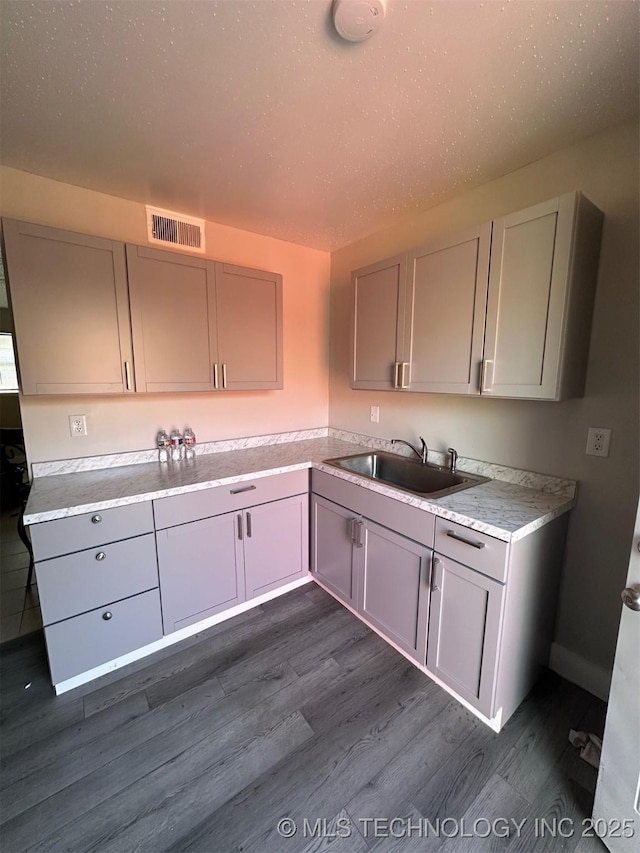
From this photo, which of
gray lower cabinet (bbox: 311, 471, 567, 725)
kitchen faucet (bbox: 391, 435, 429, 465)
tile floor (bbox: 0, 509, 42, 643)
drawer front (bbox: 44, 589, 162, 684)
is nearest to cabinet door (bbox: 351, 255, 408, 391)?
kitchen faucet (bbox: 391, 435, 429, 465)

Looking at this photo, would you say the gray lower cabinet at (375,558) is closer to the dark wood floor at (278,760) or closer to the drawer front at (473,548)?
the drawer front at (473,548)

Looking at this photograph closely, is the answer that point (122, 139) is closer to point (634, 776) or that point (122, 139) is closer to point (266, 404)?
point (266, 404)

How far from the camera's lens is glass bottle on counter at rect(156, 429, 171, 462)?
2217mm

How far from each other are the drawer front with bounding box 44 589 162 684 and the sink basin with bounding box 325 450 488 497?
128cm

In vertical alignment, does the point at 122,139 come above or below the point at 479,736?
above

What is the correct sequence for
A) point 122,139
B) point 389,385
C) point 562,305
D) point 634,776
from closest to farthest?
point 634,776, point 562,305, point 122,139, point 389,385

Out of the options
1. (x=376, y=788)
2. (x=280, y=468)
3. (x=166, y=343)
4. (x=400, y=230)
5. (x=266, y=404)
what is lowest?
(x=376, y=788)

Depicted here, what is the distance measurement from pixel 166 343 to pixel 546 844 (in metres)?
2.59

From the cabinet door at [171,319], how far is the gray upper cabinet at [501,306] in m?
1.09

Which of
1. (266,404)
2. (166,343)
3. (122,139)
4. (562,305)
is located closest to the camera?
(562,305)

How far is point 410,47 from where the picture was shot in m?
1.07

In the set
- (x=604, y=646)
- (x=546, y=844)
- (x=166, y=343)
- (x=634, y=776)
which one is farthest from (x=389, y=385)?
(x=546, y=844)

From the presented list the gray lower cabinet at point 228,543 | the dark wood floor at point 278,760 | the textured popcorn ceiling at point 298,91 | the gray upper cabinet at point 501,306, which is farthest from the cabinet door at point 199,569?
the textured popcorn ceiling at point 298,91

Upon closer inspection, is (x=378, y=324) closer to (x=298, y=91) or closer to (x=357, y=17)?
(x=298, y=91)
